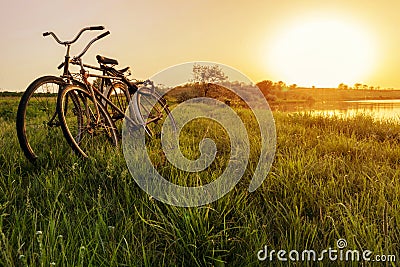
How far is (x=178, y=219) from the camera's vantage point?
1.93 m

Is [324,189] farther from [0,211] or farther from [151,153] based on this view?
[0,211]

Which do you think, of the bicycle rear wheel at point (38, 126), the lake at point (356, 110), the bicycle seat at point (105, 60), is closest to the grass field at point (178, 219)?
the bicycle rear wheel at point (38, 126)

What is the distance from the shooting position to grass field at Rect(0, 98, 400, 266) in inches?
66.2

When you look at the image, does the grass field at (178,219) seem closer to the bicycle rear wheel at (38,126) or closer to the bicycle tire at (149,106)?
the bicycle rear wheel at (38,126)

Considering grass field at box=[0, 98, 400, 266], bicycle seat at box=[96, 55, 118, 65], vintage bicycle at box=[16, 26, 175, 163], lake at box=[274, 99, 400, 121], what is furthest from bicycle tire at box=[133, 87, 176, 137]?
lake at box=[274, 99, 400, 121]

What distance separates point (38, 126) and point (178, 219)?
2593 mm

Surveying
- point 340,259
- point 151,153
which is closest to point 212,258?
point 340,259

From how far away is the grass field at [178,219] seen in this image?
5.51 ft

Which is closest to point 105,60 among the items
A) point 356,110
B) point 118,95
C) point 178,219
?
point 118,95

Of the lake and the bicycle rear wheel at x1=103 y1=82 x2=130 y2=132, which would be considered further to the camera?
the lake

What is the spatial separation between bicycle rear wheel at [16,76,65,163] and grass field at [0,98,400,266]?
0.64 feet

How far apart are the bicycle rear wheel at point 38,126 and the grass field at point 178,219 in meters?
0.19

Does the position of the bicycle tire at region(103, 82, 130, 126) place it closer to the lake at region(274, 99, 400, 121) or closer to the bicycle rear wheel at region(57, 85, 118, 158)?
the bicycle rear wheel at region(57, 85, 118, 158)

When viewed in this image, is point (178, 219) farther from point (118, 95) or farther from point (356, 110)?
point (356, 110)
